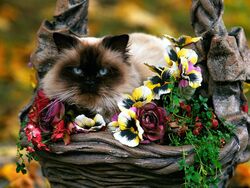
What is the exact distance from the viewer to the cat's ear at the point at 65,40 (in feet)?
7.13

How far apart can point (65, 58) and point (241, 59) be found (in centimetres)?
67

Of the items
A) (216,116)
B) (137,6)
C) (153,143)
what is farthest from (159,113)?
(137,6)

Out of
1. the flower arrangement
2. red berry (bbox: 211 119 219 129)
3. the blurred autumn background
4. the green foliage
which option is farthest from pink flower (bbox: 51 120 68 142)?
the blurred autumn background

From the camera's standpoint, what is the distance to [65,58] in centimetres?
221

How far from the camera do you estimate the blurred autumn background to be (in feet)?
14.8

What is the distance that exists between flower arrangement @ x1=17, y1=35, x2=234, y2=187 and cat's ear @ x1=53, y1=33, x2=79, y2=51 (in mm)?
223

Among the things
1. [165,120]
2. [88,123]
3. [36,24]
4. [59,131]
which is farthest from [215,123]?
[36,24]

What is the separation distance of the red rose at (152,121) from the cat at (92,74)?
0.19 metres

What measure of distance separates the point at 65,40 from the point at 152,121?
49cm

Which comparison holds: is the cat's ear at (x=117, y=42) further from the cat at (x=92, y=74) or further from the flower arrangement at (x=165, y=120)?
the flower arrangement at (x=165, y=120)

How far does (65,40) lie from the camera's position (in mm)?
2193

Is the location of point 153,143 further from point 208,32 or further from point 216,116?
point 208,32

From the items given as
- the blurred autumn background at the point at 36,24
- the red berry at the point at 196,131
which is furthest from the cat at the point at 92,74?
the blurred autumn background at the point at 36,24

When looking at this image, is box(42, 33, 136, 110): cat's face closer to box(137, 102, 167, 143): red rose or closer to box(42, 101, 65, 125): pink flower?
box(42, 101, 65, 125): pink flower
